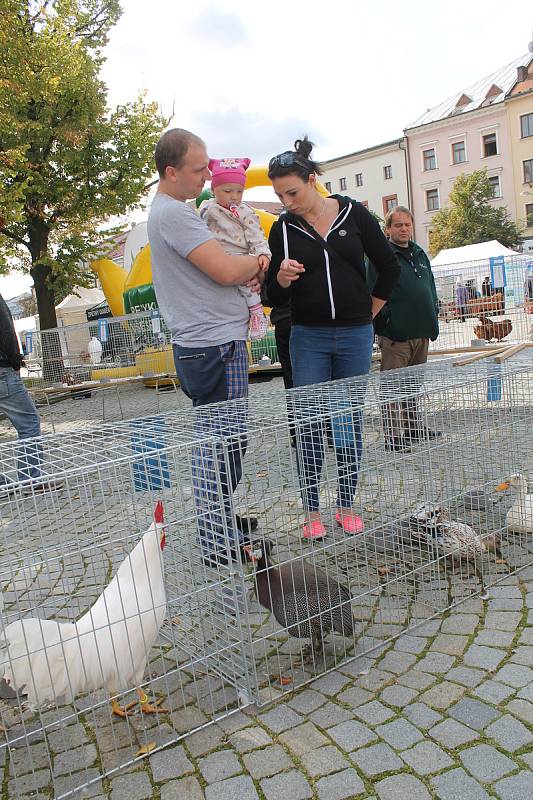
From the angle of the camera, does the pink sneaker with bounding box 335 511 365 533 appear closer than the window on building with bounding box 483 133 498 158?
Yes

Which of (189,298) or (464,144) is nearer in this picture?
(189,298)

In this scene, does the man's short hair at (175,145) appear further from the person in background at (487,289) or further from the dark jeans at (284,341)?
the person in background at (487,289)

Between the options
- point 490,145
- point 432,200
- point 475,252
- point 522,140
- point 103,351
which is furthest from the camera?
point 432,200

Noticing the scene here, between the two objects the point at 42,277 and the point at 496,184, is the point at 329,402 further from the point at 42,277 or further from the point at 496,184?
the point at 496,184

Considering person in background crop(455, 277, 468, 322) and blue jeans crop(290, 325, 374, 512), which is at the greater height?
person in background crop(455, 277, 468, 322)

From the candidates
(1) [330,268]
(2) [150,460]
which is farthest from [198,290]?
(2) [150,460]

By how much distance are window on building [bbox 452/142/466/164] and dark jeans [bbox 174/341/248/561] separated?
1775 inches

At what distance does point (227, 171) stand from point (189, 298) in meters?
0.69

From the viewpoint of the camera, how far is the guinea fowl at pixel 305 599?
7.47ft

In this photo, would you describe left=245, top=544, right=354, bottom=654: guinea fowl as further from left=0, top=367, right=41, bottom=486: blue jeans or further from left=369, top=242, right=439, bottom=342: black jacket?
left=0, top=367, right=41, bottom=486: blue jeans

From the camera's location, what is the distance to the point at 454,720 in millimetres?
1952

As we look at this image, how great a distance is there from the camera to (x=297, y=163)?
306 cm

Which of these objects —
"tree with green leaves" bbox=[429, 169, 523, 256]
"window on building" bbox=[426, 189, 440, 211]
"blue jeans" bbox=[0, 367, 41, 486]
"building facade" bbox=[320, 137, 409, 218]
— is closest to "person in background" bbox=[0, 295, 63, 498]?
"blue jeans" bbox=[0, 367, 41, 486]

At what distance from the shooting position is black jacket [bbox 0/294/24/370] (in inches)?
191
